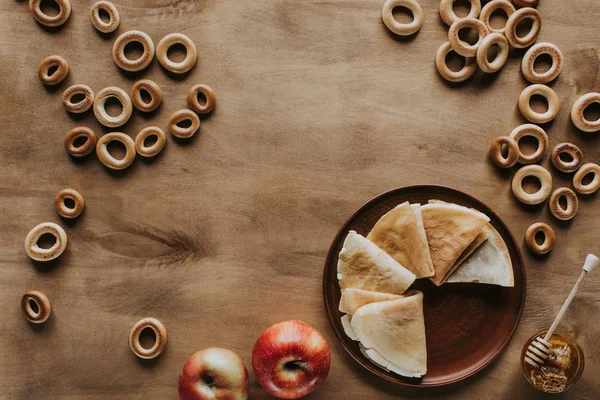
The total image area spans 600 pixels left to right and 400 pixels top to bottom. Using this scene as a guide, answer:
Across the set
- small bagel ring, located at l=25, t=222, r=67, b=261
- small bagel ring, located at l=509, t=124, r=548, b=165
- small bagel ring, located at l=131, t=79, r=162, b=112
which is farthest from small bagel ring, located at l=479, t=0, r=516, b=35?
small bagel ring, located at l=25, t=222, r=67, b=261

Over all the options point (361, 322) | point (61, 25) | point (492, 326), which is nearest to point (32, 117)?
point (61, 25)

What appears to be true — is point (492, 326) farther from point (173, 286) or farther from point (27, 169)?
point (27, 169)

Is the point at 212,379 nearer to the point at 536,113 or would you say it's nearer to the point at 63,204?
the point at 63,204

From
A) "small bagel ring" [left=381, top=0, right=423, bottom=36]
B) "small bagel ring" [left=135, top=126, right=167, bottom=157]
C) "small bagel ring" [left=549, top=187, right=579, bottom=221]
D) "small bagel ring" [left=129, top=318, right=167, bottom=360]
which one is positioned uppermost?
"small bagel ring" [left=381, top=0, right=423, bottom=36]

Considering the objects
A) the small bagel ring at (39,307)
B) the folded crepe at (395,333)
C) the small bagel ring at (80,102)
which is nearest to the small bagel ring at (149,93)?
the small bagel ring at (80,102)

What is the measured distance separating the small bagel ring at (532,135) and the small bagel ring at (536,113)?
0.03 m

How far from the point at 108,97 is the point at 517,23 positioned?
122 cm

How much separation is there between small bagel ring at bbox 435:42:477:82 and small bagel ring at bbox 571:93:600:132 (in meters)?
0.32

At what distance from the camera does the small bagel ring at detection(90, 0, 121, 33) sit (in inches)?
68.3

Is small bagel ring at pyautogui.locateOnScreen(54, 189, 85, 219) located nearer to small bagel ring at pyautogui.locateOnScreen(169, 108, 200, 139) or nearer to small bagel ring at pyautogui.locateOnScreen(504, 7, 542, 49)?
small bagel ring at pyautogui.locateOnScreen(169, 108, 200, 139)

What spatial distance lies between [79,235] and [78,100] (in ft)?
1.32

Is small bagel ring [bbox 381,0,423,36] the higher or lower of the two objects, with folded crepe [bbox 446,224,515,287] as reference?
higher

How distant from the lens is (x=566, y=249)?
5.74 ft

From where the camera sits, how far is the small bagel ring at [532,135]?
5.67ft
